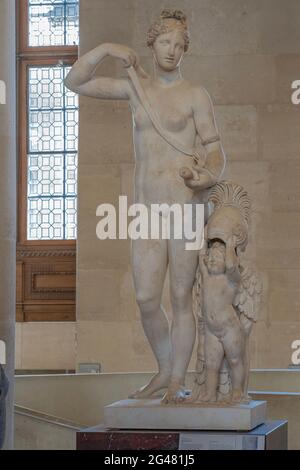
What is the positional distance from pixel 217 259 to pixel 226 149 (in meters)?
5.69

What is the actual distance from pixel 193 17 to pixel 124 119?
1.43 m

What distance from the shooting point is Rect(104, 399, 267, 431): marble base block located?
6.85 m

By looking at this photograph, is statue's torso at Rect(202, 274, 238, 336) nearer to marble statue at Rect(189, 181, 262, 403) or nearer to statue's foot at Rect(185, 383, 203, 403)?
marble statue at Rect(189, 181, 262, 403)

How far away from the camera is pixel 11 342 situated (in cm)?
945

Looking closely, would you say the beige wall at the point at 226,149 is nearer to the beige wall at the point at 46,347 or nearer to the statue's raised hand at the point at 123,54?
the beige wall at the point at 46,347

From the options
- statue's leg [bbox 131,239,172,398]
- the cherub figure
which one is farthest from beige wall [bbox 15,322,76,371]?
the cherub figure

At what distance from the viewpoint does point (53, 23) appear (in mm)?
14898

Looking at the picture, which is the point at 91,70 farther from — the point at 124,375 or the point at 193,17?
the point at 193,17

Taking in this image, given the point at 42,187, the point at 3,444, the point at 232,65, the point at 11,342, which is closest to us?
the point at 3,444

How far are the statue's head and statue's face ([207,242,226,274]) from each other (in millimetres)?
1274

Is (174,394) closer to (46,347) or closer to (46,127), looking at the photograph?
(46,347)

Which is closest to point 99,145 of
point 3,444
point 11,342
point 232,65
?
point 232,65

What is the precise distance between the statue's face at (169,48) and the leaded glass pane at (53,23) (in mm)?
7632

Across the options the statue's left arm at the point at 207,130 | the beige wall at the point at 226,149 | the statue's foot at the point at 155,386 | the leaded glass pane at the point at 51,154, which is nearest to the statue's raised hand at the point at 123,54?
the statue's left arm at the point at 207,130
